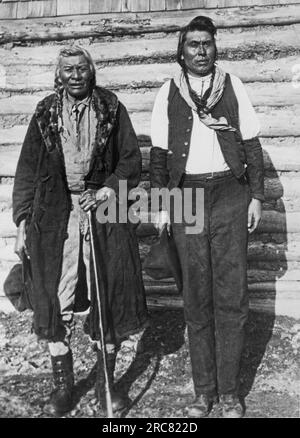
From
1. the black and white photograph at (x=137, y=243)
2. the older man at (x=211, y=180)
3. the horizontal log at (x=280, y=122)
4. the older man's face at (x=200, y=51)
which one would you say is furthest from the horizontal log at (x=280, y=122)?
the older man's face at (x=200, y=51)

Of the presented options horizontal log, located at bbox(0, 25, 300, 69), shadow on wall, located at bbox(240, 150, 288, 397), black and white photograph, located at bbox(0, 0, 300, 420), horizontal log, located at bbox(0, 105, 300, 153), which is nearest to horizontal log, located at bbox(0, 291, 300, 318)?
shadow on wall, located at bbox(240, 150, 288, 397)

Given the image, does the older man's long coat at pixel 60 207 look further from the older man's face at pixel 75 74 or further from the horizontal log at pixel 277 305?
the horizontal log at pixel 277 305

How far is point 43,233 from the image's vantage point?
3.97 meters

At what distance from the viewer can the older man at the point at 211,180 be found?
3.81 meters

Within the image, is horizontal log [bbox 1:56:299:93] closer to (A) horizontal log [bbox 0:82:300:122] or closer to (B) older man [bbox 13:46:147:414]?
(A) horizontal log [bbox 0:82:300:122]

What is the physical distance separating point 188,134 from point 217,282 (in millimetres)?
922

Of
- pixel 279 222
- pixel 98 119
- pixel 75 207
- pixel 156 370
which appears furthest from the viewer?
pixel 279 222

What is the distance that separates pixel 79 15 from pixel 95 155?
6.93 feet

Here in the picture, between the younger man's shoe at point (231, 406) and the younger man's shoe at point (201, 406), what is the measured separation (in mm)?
87

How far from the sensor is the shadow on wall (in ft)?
17.9

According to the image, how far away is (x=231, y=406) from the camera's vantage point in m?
4.05

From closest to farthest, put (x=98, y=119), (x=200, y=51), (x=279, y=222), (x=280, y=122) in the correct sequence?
(x=200, y=51) → (x=98, y=119) → (x=280, y=122) → (x=279, y=222)

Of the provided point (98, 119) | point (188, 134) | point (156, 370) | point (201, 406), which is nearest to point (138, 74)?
point (98, 119)

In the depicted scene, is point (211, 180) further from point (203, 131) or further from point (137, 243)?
point (137, 243)
